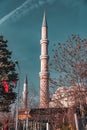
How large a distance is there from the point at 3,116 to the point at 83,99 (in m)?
27.8

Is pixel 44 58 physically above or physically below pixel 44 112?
above

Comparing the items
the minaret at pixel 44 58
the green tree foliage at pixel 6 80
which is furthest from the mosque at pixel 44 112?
the green tree foliage at pixel 6 80

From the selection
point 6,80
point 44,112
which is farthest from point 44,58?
point 6,80

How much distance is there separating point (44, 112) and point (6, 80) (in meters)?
7.73

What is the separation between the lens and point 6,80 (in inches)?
1074

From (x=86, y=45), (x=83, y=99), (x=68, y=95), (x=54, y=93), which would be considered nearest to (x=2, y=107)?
(x=54, y=93)

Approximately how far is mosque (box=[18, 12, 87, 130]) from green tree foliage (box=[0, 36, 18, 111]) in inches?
178

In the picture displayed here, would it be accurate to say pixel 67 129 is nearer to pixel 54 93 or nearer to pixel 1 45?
pixel 54 93

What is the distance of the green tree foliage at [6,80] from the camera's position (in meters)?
27.4

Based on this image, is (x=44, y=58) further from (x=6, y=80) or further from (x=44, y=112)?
(x=6, y=80)

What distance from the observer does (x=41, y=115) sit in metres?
33.3

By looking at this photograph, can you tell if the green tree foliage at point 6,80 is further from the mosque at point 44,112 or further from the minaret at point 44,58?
the minaret at point 44,58

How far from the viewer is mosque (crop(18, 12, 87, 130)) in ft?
95.3

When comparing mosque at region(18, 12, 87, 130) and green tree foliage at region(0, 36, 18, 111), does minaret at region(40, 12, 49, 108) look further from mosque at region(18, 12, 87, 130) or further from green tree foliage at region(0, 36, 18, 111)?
green tree foliage at region(0, 36, 18, 111)
